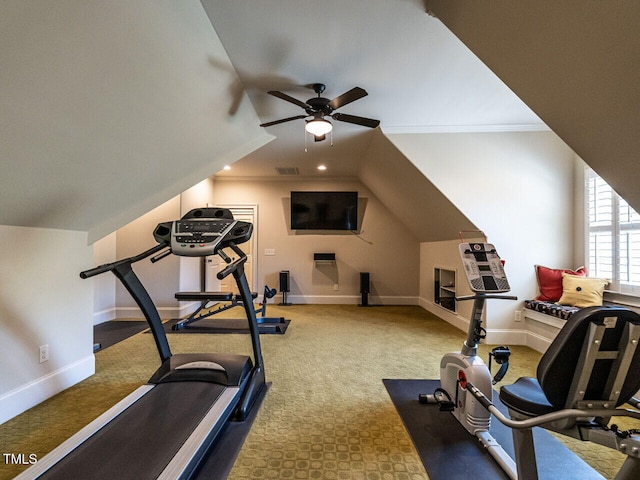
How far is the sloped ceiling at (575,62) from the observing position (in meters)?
1.19

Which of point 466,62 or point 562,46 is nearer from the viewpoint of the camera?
point 562,46

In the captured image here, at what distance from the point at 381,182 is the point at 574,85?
360 cm

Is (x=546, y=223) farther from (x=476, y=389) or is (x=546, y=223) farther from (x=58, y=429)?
(x=58, y=429)

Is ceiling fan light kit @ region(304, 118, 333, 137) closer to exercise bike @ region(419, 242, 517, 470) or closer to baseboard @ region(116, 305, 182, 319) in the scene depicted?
exercise bike @ region(419, 242, 517, 470)

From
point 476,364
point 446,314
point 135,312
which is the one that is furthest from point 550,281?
point 135,312

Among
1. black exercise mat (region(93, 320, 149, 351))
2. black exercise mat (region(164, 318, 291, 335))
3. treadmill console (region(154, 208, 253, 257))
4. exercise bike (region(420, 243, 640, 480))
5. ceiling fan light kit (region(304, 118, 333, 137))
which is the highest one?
ceiling fan light kit (region(304, 118, 333, 137))

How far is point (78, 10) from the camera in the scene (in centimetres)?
132

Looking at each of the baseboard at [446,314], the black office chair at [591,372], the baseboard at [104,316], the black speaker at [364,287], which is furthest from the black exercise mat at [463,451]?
the baseboard at [104,316]

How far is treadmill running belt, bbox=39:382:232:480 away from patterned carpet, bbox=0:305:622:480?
37cm

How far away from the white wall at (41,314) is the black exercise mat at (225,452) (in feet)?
5.10

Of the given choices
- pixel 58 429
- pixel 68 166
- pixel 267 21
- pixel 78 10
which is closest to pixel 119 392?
pixel 58 429

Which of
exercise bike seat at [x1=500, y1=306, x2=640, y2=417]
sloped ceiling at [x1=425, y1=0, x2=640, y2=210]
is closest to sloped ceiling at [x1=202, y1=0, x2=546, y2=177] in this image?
sloped ceiling at [x1=425, y1=0, x2=640, y2=210]

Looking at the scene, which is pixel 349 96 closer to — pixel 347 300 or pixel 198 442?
pixel 198 442

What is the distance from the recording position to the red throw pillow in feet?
11.0
